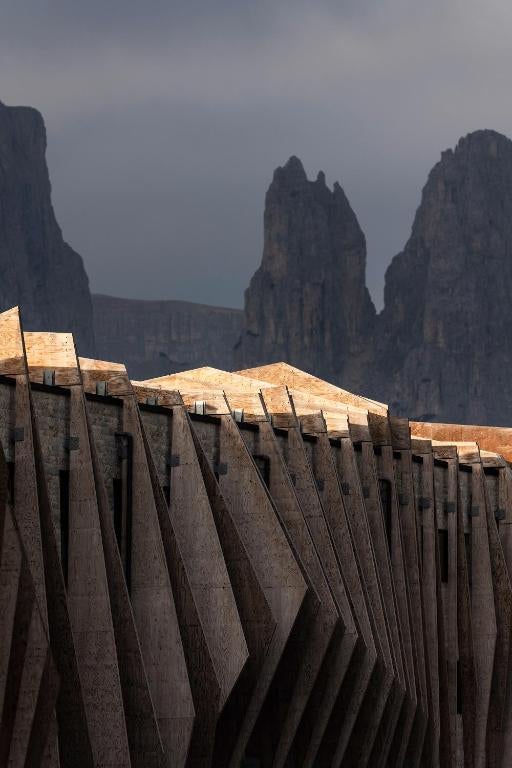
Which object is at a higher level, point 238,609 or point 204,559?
point 204,559

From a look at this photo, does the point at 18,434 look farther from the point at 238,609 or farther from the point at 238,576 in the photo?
the point at 238,609

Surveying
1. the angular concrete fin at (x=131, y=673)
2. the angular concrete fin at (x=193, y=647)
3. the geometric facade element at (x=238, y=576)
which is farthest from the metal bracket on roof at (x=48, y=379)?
the angular concrete fin at (x=193, y=647)

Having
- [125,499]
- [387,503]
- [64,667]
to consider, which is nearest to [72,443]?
[125,499]

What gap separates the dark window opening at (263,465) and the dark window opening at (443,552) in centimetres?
1179

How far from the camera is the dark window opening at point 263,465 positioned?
4338 cm

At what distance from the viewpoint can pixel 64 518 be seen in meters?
33.7

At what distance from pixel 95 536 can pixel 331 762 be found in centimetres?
1312

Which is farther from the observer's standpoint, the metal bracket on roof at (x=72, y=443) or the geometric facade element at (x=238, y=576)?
the metal bracket on roof at (x=72, y=443)

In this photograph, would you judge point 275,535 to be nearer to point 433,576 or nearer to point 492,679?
point 433,576

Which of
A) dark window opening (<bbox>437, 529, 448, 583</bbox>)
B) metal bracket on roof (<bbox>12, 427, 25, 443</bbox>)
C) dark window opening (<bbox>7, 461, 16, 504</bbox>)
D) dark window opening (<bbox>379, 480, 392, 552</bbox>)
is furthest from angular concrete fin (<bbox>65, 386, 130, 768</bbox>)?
dark window opening (<bbox>437, 529, 448, 583</bbox>)

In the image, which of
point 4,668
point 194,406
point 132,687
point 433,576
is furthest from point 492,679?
point 4,668

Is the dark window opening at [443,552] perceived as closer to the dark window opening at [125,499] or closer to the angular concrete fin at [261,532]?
the angular concrete fin at [261,532]

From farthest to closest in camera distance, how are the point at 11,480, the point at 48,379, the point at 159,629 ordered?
1. the point at 159,629
2. the point at 48,379
3. the point at 11,480

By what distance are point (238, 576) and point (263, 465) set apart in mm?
4855
